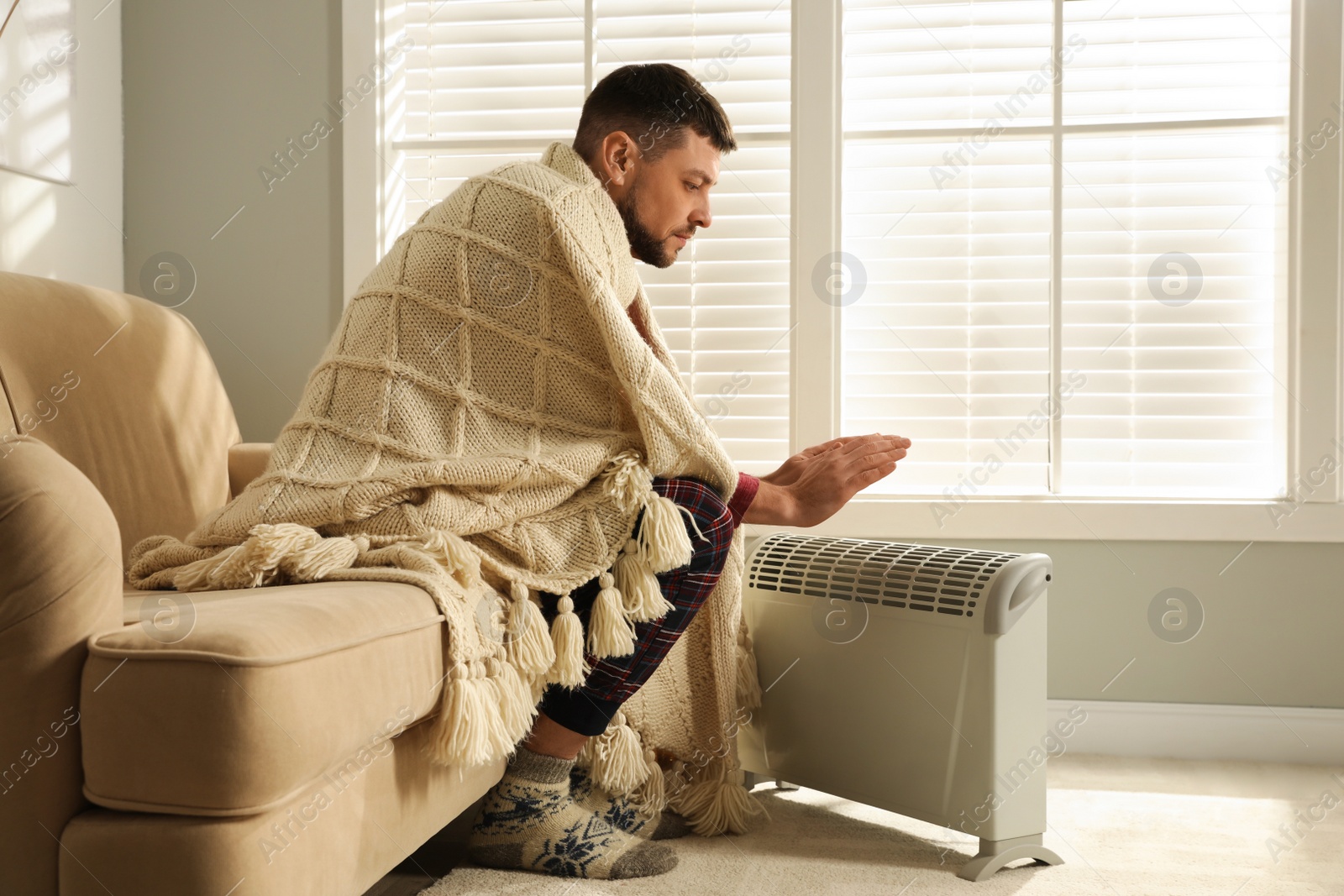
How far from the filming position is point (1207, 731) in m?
2.15

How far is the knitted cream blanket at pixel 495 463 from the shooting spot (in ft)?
3.91

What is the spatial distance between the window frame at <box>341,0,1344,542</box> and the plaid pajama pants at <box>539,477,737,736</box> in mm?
818

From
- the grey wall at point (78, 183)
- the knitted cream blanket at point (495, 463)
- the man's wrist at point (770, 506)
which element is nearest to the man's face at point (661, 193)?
the knitted cream blanket at point (495, 463)

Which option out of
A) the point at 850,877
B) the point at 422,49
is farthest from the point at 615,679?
the point at 422,49

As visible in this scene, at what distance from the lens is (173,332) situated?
1843 mm

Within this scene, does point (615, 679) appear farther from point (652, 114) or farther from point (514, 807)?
point (652, 114)

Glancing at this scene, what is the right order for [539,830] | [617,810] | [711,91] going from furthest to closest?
[711,91] < [617,810] < [539,830]

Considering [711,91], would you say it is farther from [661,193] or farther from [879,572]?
[879,572]

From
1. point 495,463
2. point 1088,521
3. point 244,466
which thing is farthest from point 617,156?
point 1088,521

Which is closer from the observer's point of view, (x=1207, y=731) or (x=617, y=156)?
(x=617, y=156)

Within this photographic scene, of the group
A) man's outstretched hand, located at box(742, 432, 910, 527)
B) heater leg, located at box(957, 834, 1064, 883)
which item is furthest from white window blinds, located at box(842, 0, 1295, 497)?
heater leg, located at box(957, 834, 1064, 883)

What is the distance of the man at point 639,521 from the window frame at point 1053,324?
564 mm

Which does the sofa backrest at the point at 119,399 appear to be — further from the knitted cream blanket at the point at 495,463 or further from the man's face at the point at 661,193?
the man's face at the point at 661,193

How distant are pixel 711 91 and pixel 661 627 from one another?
1351mm
